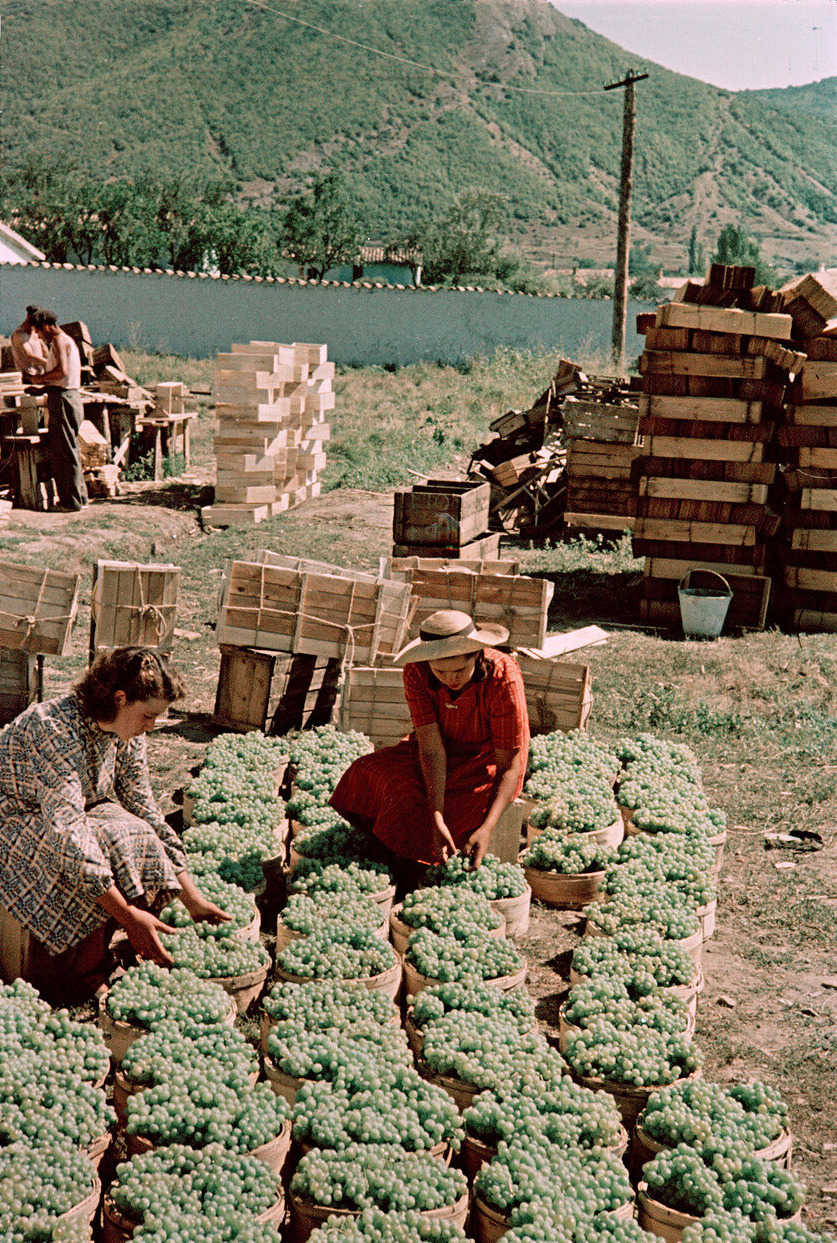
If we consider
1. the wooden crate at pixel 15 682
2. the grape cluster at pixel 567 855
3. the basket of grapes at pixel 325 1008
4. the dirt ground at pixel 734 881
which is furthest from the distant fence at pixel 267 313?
the basket of grapes at pixel 325 1008

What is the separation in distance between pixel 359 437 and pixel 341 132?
7209 centimetres

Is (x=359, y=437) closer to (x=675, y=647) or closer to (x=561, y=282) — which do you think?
(x=675, y=647)

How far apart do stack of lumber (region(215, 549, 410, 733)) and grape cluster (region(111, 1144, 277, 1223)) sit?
12.4 ft

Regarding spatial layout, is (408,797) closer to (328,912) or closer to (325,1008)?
(328,912)

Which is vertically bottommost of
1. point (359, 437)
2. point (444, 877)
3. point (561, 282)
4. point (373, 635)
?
point (444, 877)

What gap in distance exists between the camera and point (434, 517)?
9.72 metres

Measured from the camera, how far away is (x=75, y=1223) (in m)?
2.73

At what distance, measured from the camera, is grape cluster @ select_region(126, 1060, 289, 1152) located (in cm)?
303

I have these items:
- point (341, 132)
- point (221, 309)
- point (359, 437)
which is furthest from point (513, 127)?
point (359, 437)

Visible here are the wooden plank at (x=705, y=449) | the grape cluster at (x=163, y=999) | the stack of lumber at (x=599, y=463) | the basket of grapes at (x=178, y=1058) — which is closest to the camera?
the basket of grapes at (x=178, y=1058)

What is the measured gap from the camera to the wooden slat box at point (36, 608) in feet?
19.5

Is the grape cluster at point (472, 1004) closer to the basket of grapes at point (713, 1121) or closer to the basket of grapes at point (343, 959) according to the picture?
the basket of grapes at point (343, 959)

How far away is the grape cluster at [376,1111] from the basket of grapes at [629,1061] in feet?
1.60

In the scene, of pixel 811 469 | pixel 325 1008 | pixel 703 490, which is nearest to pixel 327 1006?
pixel 325 1008
